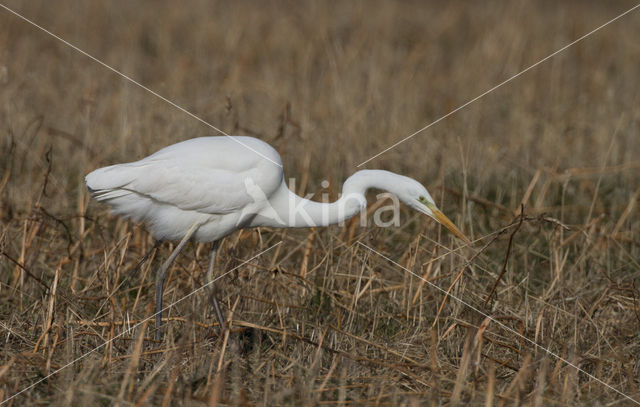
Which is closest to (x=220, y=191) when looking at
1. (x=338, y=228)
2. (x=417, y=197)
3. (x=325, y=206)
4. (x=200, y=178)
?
(x=200, y=178)

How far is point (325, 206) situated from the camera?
3861mm

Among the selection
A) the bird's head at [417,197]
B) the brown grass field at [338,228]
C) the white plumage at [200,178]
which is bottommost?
the brown grass field at [338,228]

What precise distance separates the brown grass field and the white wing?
0.38 m

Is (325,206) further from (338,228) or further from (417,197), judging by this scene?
(338,228)

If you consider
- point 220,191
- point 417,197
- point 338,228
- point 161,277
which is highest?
point 220,191

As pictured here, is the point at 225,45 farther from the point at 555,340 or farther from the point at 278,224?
the point at 555,340

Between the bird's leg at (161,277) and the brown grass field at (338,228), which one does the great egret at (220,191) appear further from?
the brown grass field at (338,228)

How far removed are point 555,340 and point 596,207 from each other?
218cm

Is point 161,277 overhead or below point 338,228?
overhead

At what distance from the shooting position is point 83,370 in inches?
124

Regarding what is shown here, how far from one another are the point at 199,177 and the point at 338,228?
4.35 feet

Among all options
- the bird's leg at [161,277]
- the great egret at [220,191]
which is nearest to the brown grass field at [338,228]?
the bird's leg at [161,277]

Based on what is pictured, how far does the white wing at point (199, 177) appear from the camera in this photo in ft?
12.4

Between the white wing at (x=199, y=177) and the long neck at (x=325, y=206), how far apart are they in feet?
0.36
